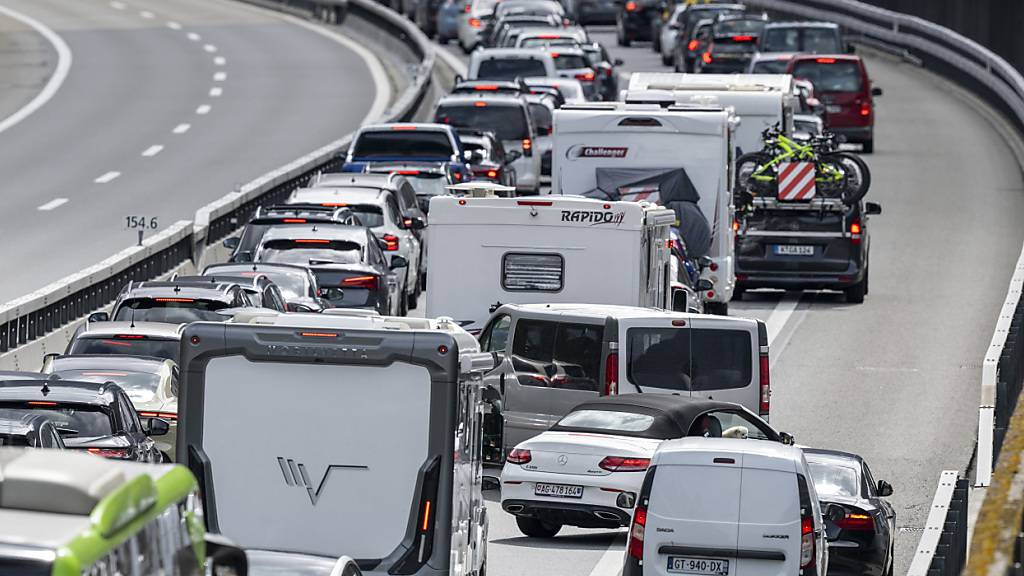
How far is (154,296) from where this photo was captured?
21.7m

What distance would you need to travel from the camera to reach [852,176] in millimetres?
31359

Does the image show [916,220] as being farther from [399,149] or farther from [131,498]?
[131,498]

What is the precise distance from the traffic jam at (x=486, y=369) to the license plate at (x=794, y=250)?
3 cm

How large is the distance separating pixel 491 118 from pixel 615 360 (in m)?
20.4

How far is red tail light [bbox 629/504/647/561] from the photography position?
14.4 meters

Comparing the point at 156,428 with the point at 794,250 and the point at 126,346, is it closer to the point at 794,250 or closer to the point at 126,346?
the point at 126,346

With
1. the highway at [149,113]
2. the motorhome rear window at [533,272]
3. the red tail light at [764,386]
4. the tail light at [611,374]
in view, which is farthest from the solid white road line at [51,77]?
the red tail light at [764,386]

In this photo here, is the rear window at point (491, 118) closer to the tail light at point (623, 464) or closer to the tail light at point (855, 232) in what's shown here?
the tail light at point (855, 232)

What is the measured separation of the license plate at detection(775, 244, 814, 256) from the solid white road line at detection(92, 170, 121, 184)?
15.7 m

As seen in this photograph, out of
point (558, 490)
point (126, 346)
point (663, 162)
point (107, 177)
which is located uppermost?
point (663, 162)

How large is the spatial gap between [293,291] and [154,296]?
2.98 meters

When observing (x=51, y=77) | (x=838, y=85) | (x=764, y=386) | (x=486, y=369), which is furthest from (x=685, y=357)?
(x=51, y=77)

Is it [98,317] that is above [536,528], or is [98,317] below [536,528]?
above

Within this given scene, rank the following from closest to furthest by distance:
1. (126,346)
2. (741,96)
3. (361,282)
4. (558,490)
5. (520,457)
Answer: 1. (558,490)
2. (520,457)
3. (126,346)
4. (361,282)
5. (741,96)
